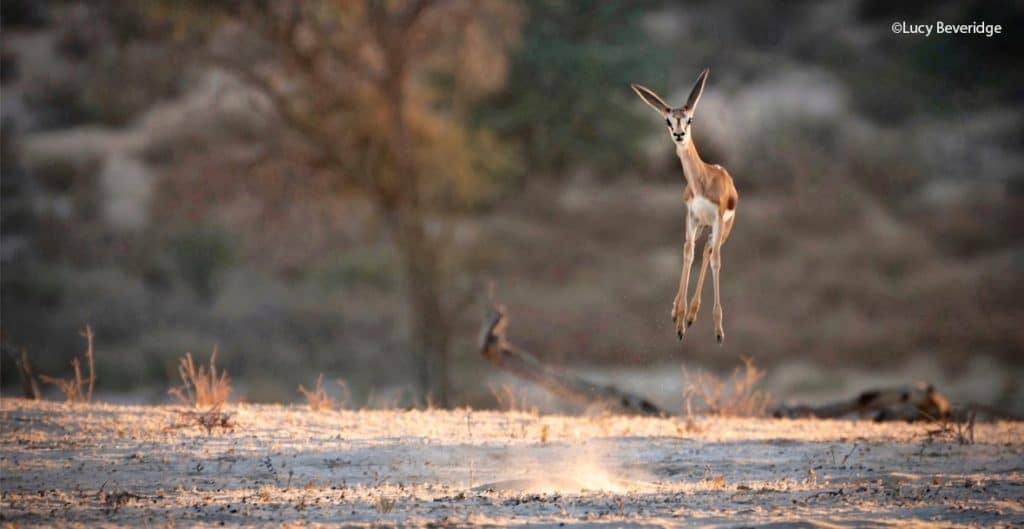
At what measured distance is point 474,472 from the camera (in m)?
8.65

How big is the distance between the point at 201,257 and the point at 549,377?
1527 centimetres

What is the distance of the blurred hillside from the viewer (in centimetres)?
2281

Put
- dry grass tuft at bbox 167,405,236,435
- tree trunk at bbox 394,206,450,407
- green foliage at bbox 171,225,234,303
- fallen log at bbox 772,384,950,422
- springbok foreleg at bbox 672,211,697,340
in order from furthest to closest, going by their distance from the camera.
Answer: green foliage at bbox 171,225,234,303
tree trunk at bbox 394,206,450,407
fallen log at bbox 772,384,950,422
dry grass tuft at bbox 167,405,236,435
springbok foreleg at bbox 672,211,697,340

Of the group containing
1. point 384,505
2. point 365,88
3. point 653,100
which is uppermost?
point 365,88

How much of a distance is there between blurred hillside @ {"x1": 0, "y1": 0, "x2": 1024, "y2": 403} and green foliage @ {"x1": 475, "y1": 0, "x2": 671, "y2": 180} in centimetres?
6

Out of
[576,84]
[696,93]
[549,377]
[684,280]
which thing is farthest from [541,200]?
[696,93]

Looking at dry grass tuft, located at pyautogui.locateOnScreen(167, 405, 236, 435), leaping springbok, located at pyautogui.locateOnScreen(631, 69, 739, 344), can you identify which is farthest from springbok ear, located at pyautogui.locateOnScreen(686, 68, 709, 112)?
dry grass tuft, located at pyautogui.locateOnScreen(167, 405, 236, 435)

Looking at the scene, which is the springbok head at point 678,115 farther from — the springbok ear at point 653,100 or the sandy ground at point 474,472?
the sandy ground at point 474,472

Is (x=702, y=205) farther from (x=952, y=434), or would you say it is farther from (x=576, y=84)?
(x=576, y=84)

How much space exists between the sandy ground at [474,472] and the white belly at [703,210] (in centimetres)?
160

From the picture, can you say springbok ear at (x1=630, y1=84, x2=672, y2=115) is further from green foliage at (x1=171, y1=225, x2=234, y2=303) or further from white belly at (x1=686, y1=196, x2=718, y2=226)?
green foliage at (x1=171, y1=225, x2=234, y2=303)

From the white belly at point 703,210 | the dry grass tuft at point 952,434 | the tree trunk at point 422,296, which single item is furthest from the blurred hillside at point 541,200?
the white belly at point 703,210

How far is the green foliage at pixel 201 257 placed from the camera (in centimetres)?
2775

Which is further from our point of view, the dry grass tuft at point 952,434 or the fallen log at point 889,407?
the fallen log at point 889,407
